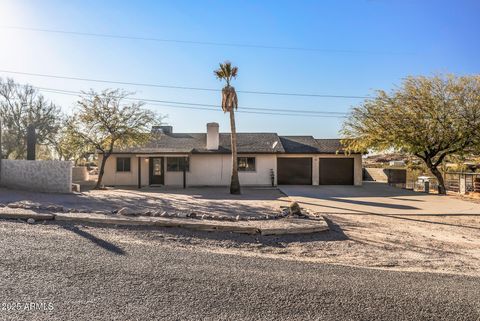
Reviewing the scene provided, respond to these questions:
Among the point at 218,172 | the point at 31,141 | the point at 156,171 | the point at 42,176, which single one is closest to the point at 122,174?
the point at 156,171

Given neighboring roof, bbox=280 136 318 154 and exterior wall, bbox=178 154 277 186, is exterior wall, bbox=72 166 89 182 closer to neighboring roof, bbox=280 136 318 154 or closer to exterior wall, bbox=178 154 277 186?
exterior wall, bbox=178 154 277 186

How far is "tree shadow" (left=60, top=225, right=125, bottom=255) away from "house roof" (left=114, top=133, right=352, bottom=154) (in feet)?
44.2

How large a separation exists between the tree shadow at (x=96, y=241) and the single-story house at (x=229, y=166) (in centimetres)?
1393

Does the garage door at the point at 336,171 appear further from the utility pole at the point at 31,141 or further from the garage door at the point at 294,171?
the utility pole at the point at 31,141

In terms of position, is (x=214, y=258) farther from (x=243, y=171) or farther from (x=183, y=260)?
(x=243, y=171)

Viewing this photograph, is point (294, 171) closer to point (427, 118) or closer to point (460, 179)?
point (427, 118)

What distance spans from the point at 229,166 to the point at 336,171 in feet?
26.2

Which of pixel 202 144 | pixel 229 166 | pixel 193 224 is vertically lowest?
pixel 193 224

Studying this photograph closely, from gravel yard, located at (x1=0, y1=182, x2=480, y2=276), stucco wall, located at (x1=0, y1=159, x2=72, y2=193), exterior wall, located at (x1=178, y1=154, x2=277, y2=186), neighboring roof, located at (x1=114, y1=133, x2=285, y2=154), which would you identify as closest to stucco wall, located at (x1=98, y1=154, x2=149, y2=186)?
neighboring roof, located at (x1=114, y1=133, x2=285, y2=154)

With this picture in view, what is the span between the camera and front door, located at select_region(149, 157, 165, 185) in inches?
841

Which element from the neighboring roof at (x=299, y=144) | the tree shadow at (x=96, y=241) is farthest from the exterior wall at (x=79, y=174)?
the tree shadow at (x=96, y=241)

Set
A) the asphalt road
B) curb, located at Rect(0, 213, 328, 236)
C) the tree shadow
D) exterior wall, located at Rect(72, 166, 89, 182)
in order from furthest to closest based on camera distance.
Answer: exterior wall, located at Rect(72, 166, 89, 182), curb, located at Rect(0, 213, 328, 236), the tree shadow, the asphalt road

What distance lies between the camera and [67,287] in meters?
3.50

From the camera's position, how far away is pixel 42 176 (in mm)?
13922
